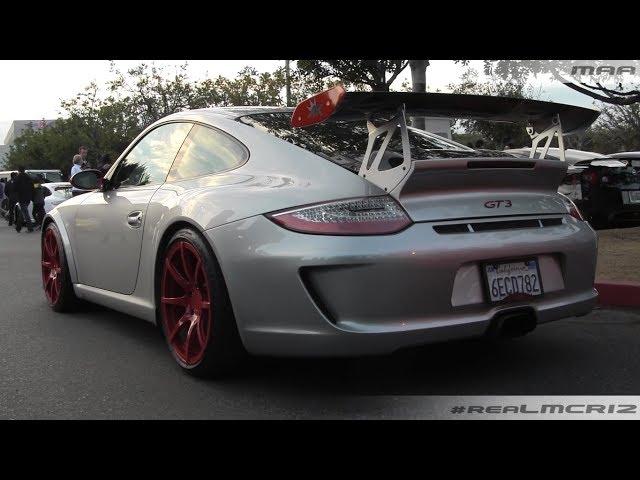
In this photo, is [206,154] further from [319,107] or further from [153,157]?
[319,107]

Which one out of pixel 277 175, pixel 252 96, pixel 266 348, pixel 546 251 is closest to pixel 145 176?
pixel 277 175

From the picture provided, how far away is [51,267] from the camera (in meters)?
5.39

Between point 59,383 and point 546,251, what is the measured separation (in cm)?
250

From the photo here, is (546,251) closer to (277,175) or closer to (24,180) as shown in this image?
(277,175)

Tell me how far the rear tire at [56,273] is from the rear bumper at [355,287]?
2369mm

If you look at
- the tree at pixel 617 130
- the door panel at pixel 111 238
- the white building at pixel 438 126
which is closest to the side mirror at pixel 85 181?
the door panel at pixel 111 238

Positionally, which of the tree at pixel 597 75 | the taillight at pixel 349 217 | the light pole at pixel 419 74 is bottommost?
the taillight at pixel 349 217

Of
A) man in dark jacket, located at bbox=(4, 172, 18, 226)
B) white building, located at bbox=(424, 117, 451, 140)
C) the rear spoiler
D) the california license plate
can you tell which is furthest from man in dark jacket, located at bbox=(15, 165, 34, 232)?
the california license plate

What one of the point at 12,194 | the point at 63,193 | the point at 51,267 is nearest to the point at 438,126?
the point at 63,193

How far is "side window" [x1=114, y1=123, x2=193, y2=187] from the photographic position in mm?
4129

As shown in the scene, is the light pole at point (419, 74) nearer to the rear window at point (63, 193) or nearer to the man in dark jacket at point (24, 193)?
the rear window at point (63, 193)

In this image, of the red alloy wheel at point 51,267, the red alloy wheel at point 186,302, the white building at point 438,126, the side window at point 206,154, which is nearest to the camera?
the red alloy wheel at point 186,302

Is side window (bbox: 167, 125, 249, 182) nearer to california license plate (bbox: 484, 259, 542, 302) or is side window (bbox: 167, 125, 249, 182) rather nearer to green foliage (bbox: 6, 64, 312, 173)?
california license plate (bbox: 484, 259, 542, 302)

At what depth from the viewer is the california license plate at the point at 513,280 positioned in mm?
3066
